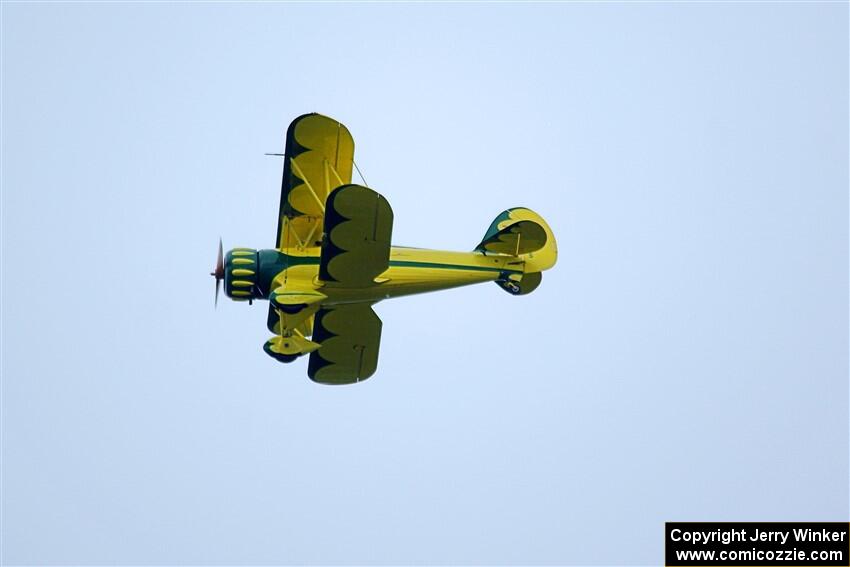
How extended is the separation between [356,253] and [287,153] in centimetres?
235

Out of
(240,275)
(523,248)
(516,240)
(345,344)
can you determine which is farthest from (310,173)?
(523,248)

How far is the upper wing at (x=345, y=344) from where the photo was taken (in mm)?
15430

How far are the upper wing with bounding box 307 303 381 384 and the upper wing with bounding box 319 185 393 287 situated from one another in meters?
1.12

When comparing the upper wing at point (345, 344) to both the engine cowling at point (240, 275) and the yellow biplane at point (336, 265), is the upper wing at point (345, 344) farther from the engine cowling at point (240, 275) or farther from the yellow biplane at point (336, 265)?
the engine cowling at point (240, 275)

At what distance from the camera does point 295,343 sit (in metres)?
13.9

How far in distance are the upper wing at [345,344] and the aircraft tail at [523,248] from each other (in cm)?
228

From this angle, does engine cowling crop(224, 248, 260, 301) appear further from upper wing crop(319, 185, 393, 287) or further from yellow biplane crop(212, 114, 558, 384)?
upper wing crop(319, 185, 393, 287)

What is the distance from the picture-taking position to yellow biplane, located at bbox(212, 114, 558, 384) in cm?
1390

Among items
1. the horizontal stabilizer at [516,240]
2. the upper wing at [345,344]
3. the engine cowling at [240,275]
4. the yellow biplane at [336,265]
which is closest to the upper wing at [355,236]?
the yellow biplane at [336,265]

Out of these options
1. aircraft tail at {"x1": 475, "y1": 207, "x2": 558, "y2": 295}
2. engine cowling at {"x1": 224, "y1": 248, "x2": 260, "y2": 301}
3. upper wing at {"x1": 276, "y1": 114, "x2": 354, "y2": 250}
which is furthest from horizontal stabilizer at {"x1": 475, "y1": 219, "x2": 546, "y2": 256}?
engine cowling at {"x1": 224, "y1": 248, "x2": 260, "y2": 301}

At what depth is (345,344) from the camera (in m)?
15.8

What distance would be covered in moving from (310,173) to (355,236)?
205cm

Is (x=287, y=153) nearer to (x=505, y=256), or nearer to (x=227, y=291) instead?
(x=227, y=291)

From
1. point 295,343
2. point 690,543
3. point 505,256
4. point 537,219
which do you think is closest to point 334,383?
point 295,343
